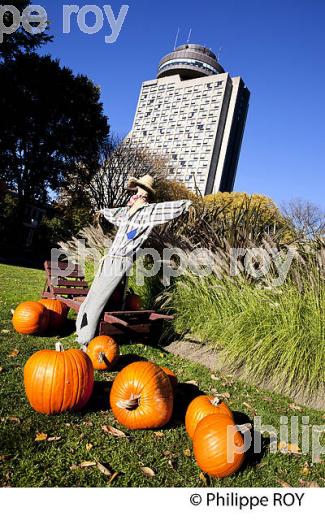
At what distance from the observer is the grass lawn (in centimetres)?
224

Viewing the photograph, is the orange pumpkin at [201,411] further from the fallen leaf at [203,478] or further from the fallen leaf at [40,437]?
the fallen leaf at [40,437]

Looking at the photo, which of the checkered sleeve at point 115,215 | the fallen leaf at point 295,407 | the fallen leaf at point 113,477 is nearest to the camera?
the fallen leaf at point 113,477

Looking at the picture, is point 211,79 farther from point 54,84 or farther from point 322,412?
point 322,412

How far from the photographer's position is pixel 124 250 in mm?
4648

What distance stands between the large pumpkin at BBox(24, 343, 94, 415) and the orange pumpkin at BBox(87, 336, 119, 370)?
0.88 m

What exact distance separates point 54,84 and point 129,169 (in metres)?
7.93

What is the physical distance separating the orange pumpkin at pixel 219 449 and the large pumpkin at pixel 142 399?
1.49ft

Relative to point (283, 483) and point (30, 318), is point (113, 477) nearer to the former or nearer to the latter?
point (283, 483)

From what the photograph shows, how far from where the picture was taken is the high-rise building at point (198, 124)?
7819cm

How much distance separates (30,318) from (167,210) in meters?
2.41

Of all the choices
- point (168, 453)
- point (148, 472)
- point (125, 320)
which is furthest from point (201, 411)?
point (125, 320)

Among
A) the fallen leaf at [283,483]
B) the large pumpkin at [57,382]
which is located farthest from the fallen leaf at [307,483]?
the large pumpkin at [57,382]

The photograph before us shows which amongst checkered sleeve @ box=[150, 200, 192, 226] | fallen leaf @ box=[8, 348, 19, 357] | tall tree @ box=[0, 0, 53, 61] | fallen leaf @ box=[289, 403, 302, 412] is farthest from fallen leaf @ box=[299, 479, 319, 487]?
tall tree @ box=[0, 0, 53, 61]

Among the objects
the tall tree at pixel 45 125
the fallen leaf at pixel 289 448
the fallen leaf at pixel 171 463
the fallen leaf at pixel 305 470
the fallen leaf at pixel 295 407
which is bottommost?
the fallen leaf at pixel 171 463
